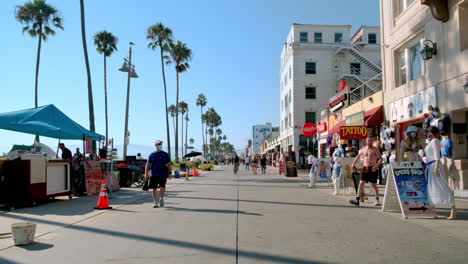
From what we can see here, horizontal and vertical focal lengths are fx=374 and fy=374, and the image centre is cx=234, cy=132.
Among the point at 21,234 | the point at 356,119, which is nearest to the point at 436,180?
the point at 21,234

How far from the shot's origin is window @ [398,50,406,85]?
16.6 meters

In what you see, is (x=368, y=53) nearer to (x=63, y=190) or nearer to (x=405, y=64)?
(x=405, y=64)

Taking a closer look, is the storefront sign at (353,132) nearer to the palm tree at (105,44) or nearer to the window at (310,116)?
the window at (310,116)

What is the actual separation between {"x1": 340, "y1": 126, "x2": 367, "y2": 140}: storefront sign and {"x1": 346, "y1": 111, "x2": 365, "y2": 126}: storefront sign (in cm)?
127

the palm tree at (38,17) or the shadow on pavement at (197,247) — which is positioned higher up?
the palm tree at (38,17)

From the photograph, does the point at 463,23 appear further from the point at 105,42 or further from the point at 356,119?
the point at 105,42

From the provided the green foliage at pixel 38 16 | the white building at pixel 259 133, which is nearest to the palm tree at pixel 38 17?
the green foliage at pixel 38 16

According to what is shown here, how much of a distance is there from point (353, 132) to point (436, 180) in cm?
1076

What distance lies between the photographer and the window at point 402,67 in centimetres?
1662

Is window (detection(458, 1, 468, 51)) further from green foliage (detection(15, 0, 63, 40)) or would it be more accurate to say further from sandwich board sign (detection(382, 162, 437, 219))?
green foliage (detection(15, 0, 63, 40))

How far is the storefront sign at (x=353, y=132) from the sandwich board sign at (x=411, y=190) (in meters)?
9.82

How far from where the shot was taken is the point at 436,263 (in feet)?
15.9

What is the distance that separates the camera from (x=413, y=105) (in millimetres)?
14656

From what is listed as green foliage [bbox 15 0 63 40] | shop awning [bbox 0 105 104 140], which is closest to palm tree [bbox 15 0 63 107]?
Answer: green foliage [bbox 15 0 63 40]
